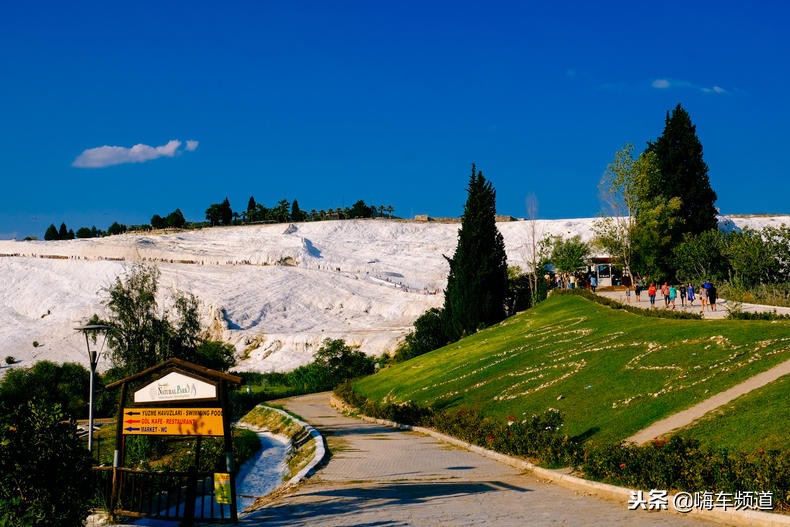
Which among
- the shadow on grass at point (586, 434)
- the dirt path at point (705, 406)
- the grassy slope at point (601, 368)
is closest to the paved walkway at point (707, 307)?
the grassy slope at point (601, 368)

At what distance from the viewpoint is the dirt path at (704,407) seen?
1781 cm

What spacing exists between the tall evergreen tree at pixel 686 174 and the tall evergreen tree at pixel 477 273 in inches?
838

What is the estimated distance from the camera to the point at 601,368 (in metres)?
25.4

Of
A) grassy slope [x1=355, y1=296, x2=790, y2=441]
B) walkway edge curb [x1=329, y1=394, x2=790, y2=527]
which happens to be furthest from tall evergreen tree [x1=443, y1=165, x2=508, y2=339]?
walkway edge curb [x1=329, y1=394, x2=790, y2=527]

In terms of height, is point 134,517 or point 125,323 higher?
point 125,323

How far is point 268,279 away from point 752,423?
4162 inches

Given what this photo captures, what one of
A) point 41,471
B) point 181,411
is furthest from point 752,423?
point 41,471

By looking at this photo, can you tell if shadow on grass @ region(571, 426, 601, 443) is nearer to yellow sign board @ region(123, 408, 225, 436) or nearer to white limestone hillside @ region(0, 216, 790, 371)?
yellow sign board @ region(123, 408, 225, 436)

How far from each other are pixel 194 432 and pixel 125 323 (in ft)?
108

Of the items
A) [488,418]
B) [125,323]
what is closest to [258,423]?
[125,323]

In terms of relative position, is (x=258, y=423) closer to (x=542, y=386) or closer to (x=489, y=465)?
(x=542, y=386)

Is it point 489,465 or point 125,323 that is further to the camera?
point 125,323

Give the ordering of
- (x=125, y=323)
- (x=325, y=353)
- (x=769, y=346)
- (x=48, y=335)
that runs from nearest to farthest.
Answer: (x=769, y=346)
(x=125, y=323)
(x=325, y=353)
(x=48, y=335)

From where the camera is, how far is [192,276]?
404ft
